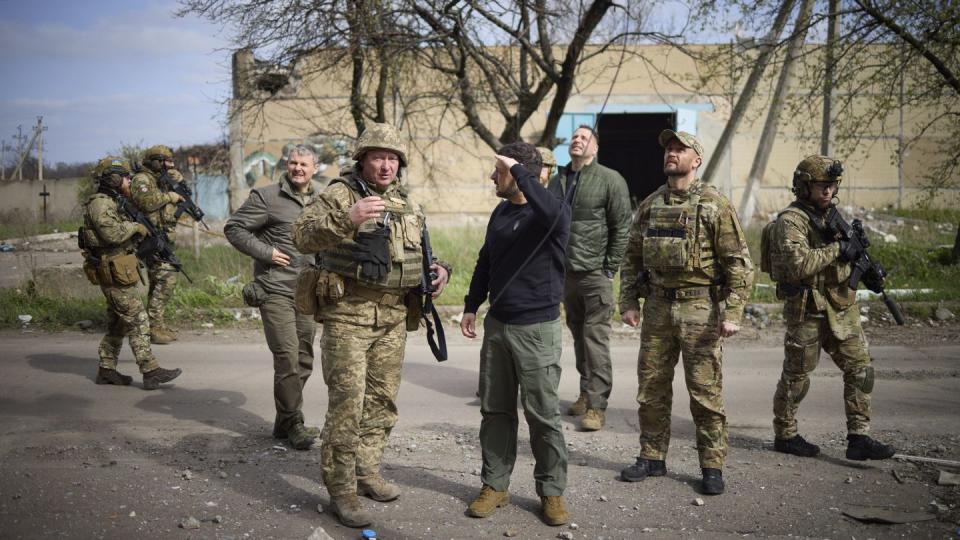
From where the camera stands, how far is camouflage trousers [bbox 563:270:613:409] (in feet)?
20.3

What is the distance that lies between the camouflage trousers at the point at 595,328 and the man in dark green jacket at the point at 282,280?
2.12 meters

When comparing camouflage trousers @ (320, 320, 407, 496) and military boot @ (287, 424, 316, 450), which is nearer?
camouflage trousers @ (320, 320, 407, 496)

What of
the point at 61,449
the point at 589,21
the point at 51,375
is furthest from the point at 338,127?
the point at 61,449

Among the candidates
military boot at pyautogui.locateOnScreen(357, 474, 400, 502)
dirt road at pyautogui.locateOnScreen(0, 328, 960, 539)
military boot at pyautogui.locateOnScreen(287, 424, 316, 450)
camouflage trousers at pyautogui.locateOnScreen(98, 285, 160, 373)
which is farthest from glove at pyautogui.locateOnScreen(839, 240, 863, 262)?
camouflage trousers at pyautogui.locateOnScreen(98, 285, 160, 373)

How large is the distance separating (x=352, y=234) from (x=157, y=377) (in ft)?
13.0

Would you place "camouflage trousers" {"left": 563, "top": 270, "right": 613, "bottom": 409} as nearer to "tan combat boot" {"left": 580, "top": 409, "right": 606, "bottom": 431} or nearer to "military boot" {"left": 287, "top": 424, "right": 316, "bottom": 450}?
"tan combat boot" {"left": 580, "top": 409, "right": 606, "bottom": 431}

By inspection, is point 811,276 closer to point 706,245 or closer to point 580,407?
point 706,245

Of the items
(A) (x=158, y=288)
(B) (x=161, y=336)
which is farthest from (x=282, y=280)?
(A) (x=158, y=288)

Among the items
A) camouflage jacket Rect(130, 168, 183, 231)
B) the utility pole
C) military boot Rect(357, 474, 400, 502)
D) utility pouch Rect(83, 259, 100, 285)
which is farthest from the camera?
the utility pole

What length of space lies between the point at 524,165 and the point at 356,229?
0.96 metres

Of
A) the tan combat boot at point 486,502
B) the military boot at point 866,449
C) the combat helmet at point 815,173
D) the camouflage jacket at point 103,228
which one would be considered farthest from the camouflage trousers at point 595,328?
the camouflage jacket at point 103,228

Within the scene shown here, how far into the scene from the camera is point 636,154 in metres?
26.1

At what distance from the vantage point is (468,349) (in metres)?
9.05

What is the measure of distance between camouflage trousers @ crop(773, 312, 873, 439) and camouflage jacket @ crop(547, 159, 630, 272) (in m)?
1.51
